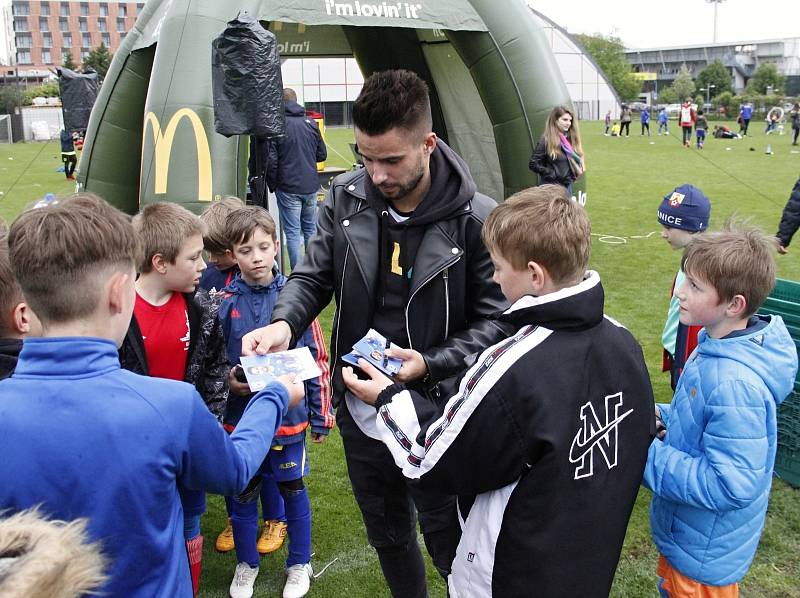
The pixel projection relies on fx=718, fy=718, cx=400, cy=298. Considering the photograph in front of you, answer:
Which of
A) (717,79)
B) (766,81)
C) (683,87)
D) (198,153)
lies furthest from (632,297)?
(717,79)

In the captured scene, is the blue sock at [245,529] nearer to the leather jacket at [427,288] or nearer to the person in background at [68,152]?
the leather jacket at [427,288]

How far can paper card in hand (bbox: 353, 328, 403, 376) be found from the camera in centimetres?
228

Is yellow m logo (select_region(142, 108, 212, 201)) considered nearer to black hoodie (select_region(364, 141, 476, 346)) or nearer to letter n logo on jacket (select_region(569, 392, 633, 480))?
black hoodie (select_region(364, 141, 476, 346))

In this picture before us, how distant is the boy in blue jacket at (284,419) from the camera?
319 centimetres

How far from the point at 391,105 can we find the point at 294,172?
6.16 m

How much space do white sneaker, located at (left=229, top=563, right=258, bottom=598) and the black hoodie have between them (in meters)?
1.49

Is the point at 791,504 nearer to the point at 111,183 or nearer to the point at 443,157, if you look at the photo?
the point at 443,157

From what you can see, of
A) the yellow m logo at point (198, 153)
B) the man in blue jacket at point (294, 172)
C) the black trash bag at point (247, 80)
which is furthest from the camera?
the man in blue jacket at point (294, 172)

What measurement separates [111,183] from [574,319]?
815cm

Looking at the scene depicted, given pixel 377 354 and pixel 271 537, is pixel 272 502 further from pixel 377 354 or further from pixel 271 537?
pixel 377 354

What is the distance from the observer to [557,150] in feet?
25.8

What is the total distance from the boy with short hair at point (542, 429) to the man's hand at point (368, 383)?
0.16m

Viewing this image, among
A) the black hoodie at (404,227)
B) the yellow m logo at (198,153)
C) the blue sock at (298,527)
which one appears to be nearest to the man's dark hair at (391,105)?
the black hoodie at (404,227)

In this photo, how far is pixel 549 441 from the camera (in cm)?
177
